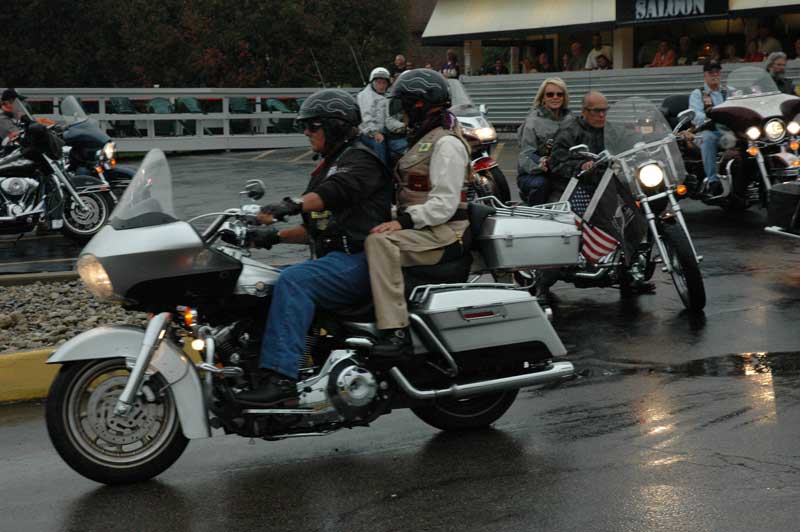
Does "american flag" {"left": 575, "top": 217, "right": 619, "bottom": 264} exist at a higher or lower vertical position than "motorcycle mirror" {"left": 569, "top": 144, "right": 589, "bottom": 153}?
lower

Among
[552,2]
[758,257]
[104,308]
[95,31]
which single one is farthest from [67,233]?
[95,31]

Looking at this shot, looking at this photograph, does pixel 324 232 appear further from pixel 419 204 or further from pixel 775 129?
pixel 775 129

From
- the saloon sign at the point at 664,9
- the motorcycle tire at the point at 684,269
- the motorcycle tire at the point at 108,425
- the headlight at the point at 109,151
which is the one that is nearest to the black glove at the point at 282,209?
the motorcycle tire at the point at 108,425

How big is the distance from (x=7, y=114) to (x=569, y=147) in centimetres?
870

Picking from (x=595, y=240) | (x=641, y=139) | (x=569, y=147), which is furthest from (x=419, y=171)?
(x=569, y=147)

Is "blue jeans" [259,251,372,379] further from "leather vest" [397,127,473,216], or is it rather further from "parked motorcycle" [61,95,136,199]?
"parked motorcycle" [61,95,136,199]

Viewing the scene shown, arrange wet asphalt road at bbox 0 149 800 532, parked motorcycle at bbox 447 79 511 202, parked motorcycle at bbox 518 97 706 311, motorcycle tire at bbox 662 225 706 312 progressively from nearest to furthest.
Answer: wet asphalt road at bbox 0 149 800 532 → motorcycle tire at bbox 662 225 706 312 → parked motorcycle at bbox 518 97 706 311 → parked motorcycle at bbox 447 79 511 202

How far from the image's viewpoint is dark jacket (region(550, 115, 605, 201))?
32.4 feet

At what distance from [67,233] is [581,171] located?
23.3ft

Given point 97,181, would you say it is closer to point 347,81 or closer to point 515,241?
point 515,241

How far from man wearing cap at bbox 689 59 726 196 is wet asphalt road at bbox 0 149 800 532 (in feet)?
23.0

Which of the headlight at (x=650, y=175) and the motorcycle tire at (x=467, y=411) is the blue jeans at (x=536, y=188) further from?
the motorcycle tire at (x=467, y=411)

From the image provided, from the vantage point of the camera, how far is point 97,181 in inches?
572

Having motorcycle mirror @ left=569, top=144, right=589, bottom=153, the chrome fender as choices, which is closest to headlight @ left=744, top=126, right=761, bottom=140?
motorcycle mirror @ left=569, top=144, right=589, bottom=153
